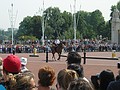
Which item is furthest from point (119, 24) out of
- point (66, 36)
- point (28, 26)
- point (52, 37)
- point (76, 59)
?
point (76, 59)

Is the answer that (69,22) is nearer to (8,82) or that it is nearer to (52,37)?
(52,37)

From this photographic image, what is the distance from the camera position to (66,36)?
11369 cm

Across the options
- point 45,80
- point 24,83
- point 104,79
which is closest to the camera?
point 24,83

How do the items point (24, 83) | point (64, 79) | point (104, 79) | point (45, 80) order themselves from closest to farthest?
1. point (24, 83)
2. point (64, 79)
3. point (45, 80)
4. point (104, 79)

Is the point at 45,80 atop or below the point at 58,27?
below

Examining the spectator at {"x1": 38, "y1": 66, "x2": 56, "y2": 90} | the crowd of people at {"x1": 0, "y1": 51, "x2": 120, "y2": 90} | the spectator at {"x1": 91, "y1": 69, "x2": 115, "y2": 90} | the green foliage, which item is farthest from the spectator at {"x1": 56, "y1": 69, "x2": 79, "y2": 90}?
the green foliage

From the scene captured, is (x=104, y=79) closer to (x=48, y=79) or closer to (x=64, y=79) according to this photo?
(x=48, y=79)

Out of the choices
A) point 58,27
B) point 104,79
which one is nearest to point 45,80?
point 104,79

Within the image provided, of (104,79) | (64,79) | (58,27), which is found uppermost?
(58,27)

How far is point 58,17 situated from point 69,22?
14.3ft

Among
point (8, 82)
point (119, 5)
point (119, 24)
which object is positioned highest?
point (119, 5)

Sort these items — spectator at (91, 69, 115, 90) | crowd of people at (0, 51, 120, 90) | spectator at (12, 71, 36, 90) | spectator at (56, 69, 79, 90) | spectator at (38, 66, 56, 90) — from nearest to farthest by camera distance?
crowd of people at (0, 51, 120, 90)
spectator at (12, 71, 36, 90)
spectator at (56, 69, 79, 90)
spectator at (38, 66, 56, 90)
spectator at (91, 69, 115, 90)

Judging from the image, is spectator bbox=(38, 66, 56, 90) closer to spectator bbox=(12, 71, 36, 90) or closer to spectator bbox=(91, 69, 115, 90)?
spectator bbox=(12, 71, 36, 90)

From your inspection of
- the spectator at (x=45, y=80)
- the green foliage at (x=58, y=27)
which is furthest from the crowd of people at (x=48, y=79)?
the green foliage at (x=58, y=27)
